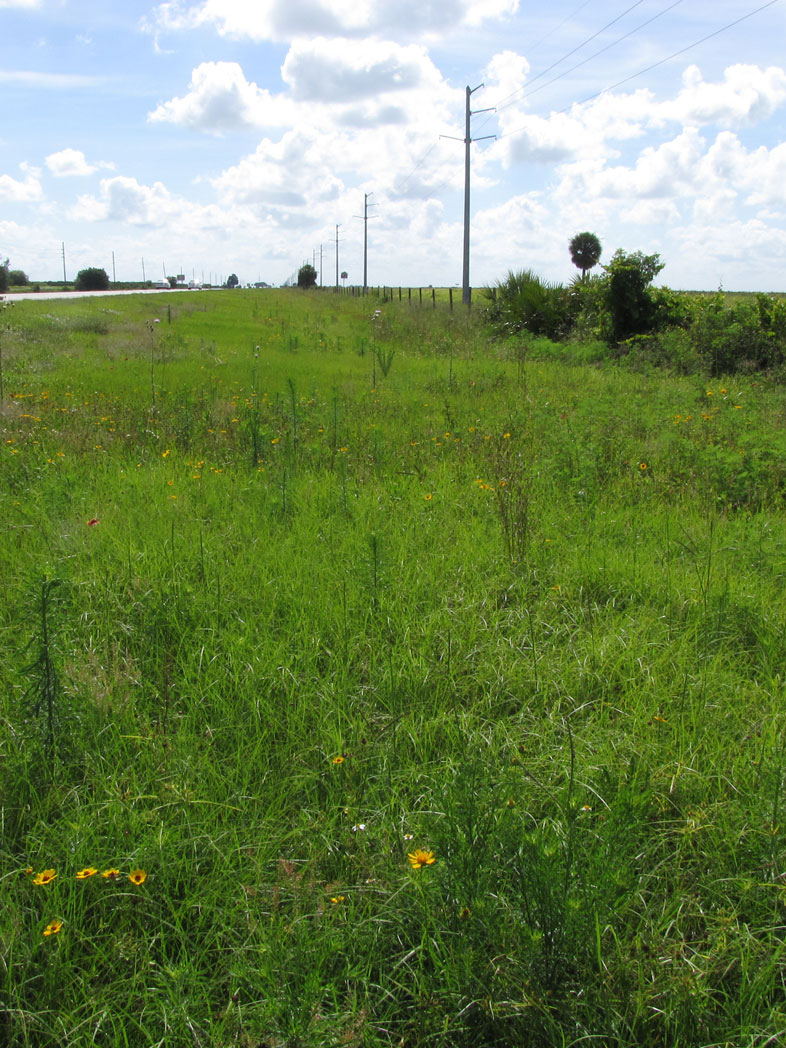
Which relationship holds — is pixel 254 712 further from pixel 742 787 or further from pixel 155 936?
pixel 742 787

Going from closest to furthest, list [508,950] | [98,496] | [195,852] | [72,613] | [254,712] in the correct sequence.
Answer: [508,950] < [195,852] < [254,712] < [72,613] < [98,496]

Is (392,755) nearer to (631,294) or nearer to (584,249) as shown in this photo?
(631,294)

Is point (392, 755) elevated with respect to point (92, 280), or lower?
lower

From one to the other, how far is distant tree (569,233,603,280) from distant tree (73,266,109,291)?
45.7 m

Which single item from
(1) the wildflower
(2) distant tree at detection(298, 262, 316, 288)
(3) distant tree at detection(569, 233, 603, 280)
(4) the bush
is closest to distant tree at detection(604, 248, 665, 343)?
(4) the bush

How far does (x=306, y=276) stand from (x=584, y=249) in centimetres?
3144

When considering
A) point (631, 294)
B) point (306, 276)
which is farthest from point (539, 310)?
point (306, 276)

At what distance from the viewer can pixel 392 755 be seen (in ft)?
8.15

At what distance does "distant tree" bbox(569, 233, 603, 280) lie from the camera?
5269cm

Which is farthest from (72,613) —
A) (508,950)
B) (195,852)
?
(508,950)

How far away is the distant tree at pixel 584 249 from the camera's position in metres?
52.7

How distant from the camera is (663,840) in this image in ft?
6.84

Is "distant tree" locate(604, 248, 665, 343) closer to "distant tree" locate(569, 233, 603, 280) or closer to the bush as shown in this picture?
the bush

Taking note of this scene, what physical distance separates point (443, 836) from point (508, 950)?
0.29 m
